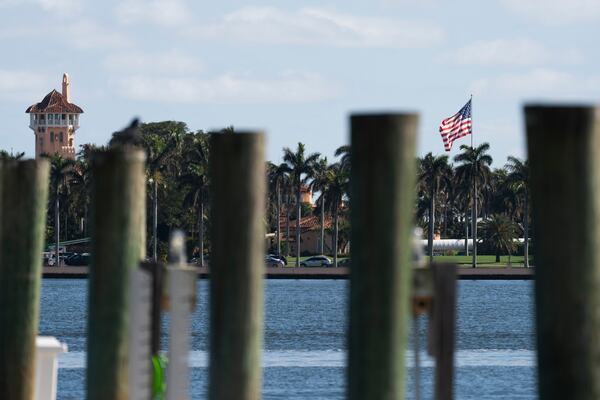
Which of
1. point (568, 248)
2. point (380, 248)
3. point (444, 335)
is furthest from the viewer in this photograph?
point (444, 335)

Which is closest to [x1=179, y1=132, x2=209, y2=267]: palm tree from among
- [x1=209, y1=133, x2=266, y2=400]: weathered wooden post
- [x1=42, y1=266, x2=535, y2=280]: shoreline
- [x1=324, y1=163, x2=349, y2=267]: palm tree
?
[x1=42, y1=266, x2=535, y2=280]: shoreline

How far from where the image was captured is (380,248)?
8992mm

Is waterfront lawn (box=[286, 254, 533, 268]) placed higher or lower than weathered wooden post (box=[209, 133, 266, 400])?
higher

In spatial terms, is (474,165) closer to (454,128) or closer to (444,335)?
(454,128)

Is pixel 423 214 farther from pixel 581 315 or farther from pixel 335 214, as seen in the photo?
pixel 581 315

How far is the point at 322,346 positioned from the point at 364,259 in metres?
44.4

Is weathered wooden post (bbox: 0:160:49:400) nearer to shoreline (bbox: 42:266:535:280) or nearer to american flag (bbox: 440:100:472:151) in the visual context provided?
american flag (bbox: 440:100:472:151)

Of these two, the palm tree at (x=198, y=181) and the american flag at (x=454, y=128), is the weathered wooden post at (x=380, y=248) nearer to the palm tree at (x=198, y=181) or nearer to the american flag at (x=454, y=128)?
the american flag at (x=454, y=128)

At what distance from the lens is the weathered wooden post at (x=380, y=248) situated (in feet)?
29.3

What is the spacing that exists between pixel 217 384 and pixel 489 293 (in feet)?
348

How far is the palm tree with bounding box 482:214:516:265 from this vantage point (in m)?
149

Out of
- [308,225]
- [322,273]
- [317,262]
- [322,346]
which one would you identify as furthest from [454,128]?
[308,225]

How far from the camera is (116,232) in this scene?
1077cm

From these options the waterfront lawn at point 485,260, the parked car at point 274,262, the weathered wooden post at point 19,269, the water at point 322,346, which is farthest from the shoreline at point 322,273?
the weathered wooden post at point 19,269
